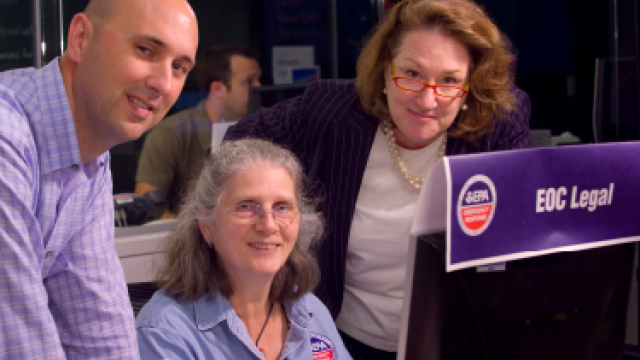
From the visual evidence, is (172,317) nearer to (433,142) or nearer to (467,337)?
(467,337)

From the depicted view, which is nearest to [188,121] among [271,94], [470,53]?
[271,94]

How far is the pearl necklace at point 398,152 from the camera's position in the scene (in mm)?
1592

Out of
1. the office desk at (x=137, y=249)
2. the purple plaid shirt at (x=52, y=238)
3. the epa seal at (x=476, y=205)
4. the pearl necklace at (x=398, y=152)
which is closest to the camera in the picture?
the epa seal at (x=476, y=205)

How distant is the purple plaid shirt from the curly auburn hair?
0.75m

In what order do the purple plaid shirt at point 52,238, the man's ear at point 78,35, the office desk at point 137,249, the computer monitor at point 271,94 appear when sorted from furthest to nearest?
the computer monitor at point 271,94 < the office desk at point 137,249 < the man's ear at point 78,35 < the purple plaid shirt at point 52,238

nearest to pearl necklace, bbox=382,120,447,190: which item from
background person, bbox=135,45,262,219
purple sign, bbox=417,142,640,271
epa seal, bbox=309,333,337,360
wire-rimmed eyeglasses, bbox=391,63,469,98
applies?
wire-rimmed eyeglasses, bbox=391,63,469,98

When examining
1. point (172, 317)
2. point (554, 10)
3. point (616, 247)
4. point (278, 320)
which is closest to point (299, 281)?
point (278, 320)

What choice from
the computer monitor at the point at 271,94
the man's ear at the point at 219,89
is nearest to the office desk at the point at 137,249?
the computer monitor at the point at 271,94

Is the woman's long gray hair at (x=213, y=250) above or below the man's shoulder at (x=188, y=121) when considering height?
below

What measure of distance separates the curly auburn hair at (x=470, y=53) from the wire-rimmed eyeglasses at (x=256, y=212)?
0.42m

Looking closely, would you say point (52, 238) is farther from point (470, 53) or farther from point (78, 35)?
point (470, 53)

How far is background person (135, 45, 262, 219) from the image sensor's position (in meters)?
3.25

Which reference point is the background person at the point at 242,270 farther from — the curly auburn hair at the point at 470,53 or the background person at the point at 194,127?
the background person at the point at 194,127

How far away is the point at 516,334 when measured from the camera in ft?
2.95
